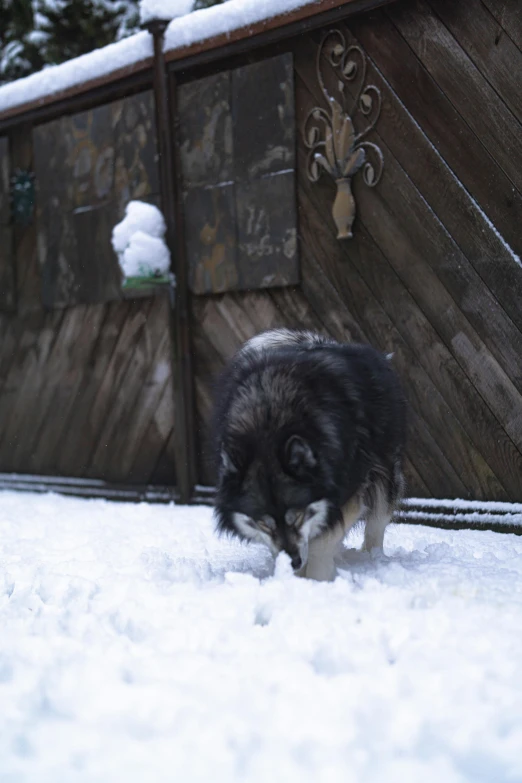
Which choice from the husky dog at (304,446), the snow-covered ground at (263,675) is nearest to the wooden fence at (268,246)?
the husky dog at (304,446)

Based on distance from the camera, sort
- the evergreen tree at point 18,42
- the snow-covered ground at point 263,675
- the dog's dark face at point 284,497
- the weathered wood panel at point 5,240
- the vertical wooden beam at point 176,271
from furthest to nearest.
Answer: the evergreen tree at point 18,42 → the weathered wood panel at point 5,240 → the vertical wooden beam at point 176,271 → the dog's dark face at point 284,497 → the snow-covered ground at point 263,675

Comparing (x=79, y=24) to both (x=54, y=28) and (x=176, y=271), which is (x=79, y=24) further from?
(x=176, y=271)

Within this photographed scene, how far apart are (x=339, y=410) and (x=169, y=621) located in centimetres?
113

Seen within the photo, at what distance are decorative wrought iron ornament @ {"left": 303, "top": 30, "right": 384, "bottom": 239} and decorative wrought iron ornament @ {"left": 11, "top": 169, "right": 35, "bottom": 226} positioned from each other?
2974mm

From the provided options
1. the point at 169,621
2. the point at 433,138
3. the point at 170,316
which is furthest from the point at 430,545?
the point at 170,316

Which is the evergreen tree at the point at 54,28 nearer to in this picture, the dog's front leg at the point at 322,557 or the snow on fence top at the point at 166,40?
the snow on fence top at the point at 166,40

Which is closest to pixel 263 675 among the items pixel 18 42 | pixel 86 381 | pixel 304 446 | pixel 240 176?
pixel 304 446

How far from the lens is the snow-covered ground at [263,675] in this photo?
187 centimetres

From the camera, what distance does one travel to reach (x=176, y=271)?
6.16 meters

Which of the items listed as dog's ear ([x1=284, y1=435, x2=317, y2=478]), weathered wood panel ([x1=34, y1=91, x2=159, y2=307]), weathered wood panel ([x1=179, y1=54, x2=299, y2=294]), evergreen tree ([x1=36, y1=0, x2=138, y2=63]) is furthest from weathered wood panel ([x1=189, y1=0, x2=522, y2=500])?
evergreen tree ([x1=36, y1=0, x2=138, y2=63])

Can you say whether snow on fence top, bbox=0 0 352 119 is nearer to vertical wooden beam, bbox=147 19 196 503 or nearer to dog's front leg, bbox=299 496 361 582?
vertical wooden beam, bbox=147 19 196 503

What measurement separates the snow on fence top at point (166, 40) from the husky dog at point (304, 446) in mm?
2513

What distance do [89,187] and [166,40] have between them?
4.27ft

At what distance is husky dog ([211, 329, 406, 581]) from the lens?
125 inches
